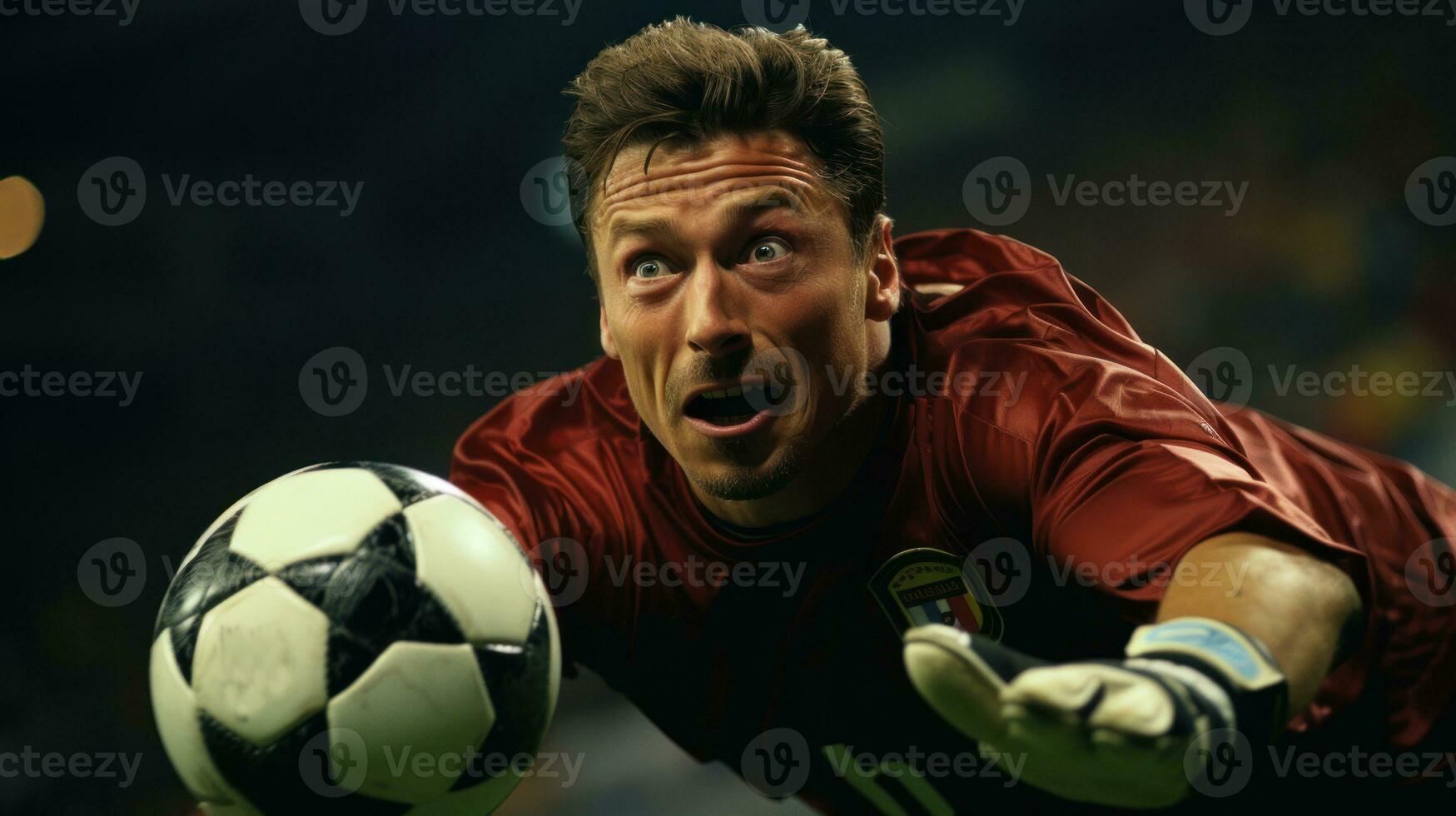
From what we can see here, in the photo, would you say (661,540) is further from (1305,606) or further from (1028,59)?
(1028,59)

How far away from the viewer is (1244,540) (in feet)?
6.17

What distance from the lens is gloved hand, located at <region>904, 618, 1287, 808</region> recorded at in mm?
1473

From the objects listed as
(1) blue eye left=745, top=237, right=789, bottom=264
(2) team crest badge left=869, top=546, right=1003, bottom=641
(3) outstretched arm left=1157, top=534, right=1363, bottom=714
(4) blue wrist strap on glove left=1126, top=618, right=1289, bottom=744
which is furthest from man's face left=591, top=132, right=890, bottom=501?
(4) blue wrist strap on glove left=1126, top=618, right=1289, bottom=744

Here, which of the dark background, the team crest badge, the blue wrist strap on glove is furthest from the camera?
the dark background

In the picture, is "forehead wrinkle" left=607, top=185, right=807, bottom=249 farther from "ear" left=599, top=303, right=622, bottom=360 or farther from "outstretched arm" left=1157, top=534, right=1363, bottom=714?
"outstretched arm" left=1157, top=534, right=1363, bottom=714

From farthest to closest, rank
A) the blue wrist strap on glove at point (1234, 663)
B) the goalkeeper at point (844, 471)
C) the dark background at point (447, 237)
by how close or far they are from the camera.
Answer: the dark background at point (447, 237) < the goalkeeper at point (844, 471) < the blue wrist strap on glove at point (1234, 663)

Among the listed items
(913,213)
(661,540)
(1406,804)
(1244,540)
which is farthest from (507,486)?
(913,213)

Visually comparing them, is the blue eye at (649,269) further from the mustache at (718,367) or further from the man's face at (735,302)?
the mustache at (718,367)

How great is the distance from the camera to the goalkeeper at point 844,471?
2264 mm

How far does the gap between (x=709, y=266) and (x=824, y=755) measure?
1284 mm

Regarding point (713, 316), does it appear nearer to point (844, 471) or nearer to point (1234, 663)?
point (844, 471)

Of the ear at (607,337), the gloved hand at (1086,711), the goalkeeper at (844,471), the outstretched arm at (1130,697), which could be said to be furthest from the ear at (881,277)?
the gloved hand at (1086,711)

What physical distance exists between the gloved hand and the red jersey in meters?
0.60

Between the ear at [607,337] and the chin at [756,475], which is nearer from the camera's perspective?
the chin at [756,475]
